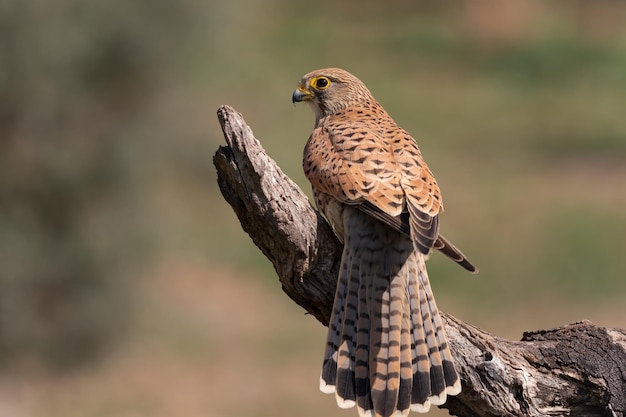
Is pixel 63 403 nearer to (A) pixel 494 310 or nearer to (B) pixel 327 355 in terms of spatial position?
(A) pixel 494 310

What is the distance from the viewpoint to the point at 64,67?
12531 millimetres

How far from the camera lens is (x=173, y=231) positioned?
15.9 meters

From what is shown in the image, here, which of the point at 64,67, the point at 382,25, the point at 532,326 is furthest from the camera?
the point at 382,25

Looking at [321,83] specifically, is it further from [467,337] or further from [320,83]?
[467,337]

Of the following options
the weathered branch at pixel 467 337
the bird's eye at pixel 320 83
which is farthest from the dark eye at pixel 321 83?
the weathered branch at pixel 467 337

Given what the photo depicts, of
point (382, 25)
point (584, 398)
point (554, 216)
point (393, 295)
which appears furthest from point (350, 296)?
point (382, 25)

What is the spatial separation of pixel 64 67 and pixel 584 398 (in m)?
8.59

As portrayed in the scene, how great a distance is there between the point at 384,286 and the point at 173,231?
10788mm

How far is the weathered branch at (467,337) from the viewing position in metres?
5.10

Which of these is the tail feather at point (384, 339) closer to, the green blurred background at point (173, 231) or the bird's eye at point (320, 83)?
the bird's eye at point (320, 83)

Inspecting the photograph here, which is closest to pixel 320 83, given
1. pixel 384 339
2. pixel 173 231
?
pixel 384 339

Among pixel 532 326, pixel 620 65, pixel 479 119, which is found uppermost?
pixel 620 65

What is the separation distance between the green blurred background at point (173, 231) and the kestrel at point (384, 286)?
7.44m

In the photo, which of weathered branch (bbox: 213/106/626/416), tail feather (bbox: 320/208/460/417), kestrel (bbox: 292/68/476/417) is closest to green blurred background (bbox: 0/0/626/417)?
kestrel (bbox: 292/68/476/417)
